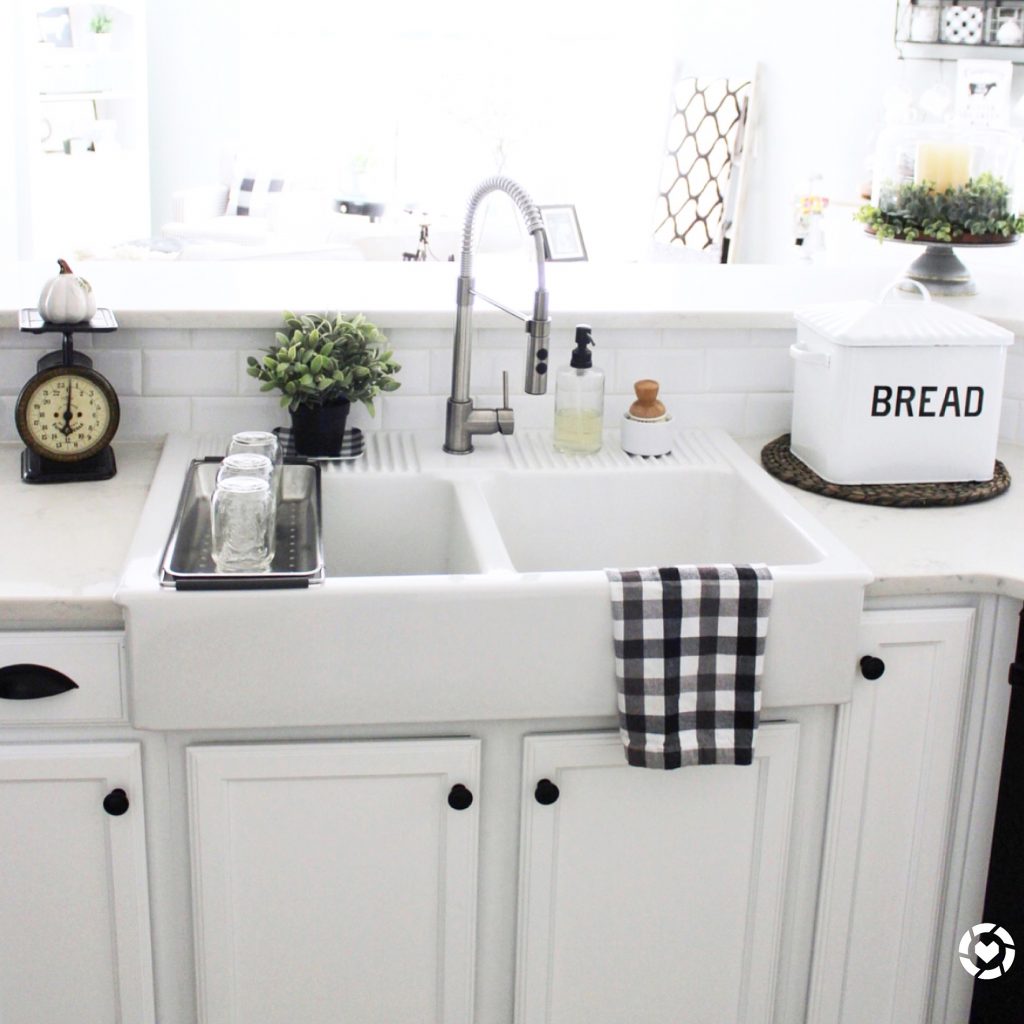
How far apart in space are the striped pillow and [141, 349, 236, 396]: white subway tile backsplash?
6333 millimetres

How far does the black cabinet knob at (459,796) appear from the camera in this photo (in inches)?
67.9

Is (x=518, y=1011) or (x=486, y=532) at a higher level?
(x=486, y=532)

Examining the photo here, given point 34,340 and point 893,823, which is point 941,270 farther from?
point 34,340

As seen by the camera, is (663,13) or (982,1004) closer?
(982,1004)

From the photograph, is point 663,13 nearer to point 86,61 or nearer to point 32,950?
point 86,61

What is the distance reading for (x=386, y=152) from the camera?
884 centimetres

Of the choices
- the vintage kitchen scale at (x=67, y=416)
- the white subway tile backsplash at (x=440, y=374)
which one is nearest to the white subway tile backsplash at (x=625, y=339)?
the white subway tile backsplash at (x=440, y=374)

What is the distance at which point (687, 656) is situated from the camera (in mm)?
1705

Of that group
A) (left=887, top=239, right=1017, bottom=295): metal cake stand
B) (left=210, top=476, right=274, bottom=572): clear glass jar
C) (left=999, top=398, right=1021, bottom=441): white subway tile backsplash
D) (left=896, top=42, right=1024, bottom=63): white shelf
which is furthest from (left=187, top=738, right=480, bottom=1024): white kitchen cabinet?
(left=896, top=42, right=1024, bottom=63): white shelf

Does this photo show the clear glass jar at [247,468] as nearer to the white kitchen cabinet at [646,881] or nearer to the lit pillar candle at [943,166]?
the white kitchen cabinet at [646,881]

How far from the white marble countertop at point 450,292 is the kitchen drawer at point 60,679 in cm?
66

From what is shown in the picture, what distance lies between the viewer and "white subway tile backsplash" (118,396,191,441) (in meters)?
2.21

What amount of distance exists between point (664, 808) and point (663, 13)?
766 centimetres

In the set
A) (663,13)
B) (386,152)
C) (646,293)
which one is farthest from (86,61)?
(646,293)
